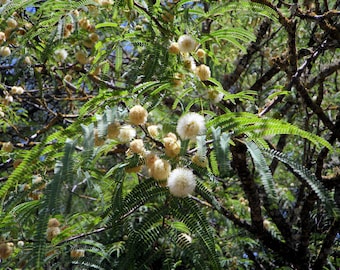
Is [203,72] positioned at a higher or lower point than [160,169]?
higher

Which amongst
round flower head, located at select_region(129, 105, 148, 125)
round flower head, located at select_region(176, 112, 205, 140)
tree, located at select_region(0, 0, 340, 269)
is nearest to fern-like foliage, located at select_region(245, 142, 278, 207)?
tree, located at select_region(0, 0, 340, 269)

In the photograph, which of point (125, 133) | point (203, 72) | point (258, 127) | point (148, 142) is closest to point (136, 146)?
point (125, 133)

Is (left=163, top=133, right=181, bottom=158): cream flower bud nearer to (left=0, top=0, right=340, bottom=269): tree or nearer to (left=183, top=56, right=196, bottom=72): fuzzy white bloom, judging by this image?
(left=0, top=0, right=340, bottom=269): tree

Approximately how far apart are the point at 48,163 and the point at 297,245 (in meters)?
3.18

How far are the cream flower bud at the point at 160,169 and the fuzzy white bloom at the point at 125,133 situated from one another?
144 millimetres

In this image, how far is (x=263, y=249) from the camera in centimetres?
466

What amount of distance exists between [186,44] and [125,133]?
652 millimetres

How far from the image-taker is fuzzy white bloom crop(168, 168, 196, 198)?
1.60 metres

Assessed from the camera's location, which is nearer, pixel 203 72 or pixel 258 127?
pixel 258 127

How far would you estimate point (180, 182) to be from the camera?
5.26 ft

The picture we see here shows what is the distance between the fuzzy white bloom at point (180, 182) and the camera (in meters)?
1.60

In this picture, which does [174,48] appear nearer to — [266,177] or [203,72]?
[203,72]

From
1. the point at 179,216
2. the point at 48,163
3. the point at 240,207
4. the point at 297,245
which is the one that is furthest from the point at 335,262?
the point at 48,163

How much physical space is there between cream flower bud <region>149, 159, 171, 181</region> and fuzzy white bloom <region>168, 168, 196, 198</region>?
25mm
